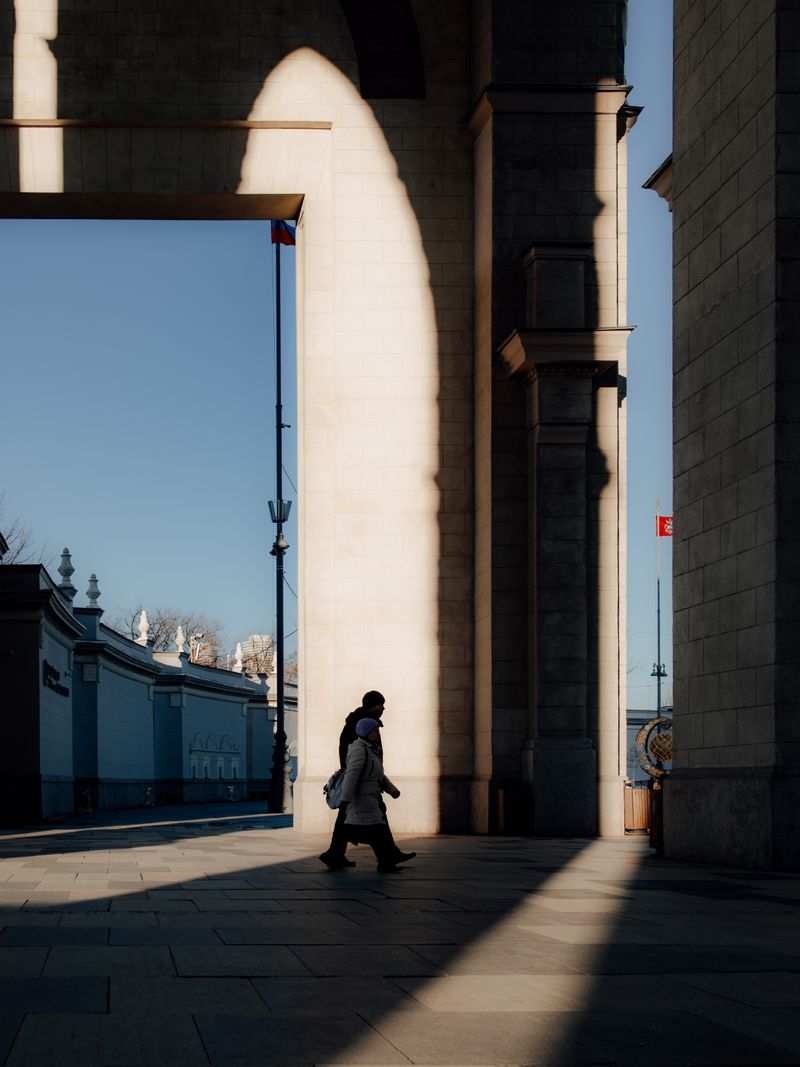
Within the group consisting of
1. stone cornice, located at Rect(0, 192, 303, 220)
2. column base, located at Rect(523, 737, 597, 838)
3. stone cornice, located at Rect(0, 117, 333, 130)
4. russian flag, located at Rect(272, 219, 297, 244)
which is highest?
russian flag, located at Rect(272, 219, 297, 244)

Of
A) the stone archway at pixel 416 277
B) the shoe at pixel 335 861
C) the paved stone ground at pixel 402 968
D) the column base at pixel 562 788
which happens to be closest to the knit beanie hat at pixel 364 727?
the shoe at pixel 335 861

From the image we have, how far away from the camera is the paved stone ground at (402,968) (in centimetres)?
552

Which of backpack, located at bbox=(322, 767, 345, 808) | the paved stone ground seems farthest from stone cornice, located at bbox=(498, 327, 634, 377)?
the paved stone ground

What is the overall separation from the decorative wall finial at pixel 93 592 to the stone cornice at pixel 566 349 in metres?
29.4

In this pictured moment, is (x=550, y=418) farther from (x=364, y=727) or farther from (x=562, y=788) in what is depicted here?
(x=364, y=727)

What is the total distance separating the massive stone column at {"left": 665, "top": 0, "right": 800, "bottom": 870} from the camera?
13.7 meters

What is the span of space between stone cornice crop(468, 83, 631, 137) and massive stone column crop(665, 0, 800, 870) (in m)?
5.47

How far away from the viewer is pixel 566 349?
70.2ft

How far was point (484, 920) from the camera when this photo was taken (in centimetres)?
958

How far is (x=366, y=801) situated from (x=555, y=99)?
12.3 metres

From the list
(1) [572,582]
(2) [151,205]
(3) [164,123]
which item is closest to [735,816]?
(1) [572,582]

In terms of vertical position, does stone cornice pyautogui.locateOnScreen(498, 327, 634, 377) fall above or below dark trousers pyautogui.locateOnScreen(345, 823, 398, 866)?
above

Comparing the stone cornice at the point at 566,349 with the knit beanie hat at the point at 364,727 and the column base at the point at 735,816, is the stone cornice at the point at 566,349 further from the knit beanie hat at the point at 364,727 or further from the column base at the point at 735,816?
the knit beanie hat at the point at 364,727

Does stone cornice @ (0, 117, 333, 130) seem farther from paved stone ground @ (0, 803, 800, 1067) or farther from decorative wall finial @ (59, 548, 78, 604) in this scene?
decorative wall finial @ (59, 548, 78, 604)
